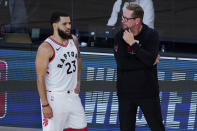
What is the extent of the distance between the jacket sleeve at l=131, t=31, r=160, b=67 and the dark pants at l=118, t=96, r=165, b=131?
401mm

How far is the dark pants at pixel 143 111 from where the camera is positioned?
13.9 ft

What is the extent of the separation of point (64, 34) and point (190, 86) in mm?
2410

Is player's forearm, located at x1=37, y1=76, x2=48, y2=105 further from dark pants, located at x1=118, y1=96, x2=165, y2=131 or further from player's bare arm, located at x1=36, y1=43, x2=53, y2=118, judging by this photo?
dark pants, located at x1=118, y1=96, x2=165, y2=131

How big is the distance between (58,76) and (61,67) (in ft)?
0.30

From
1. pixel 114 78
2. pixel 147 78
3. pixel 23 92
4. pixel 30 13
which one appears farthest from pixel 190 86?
pixel 30 13

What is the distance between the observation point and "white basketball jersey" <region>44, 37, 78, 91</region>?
4.07 metres

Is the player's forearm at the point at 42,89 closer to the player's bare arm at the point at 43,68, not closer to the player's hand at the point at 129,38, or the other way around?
the player's bare arm at the point at 43,68

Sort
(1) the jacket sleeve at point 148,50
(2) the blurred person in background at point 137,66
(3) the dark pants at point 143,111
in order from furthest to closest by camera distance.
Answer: (3) the dark pants at point 143,111 < (2) the blurred person in background at point 137,66 < (1) the jacket sleeve at point 148,50

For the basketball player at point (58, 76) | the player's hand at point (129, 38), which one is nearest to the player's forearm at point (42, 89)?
the basketball player at point (58, 76)

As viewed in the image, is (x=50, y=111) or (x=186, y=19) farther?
(x=186, y=19)

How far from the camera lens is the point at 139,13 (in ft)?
13.4

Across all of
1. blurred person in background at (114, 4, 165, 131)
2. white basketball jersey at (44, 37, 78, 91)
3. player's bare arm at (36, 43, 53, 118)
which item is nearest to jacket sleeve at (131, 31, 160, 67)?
blurred person in background at (114, 4, 165, 131)

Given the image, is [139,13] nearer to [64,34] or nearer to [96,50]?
[64,34]

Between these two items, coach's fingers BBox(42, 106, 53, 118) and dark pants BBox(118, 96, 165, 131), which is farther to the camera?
dark pants BBox(118, 96, 165, 131)
